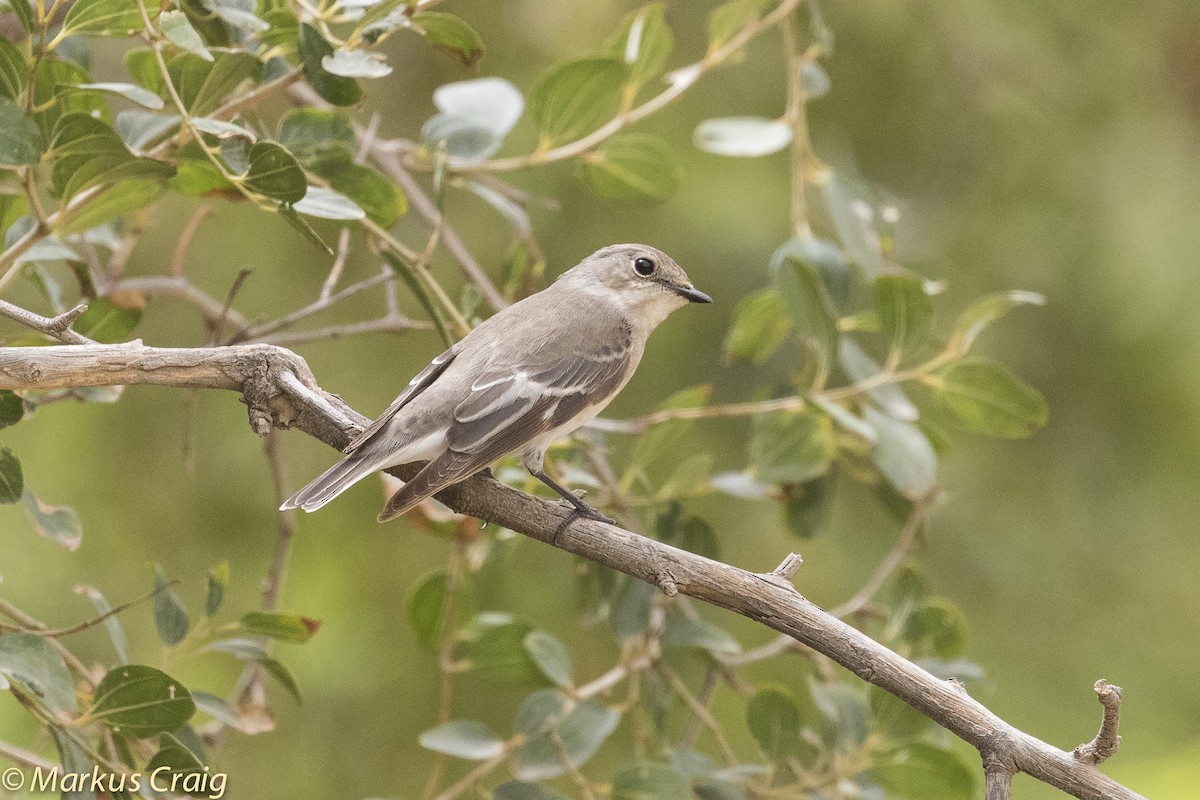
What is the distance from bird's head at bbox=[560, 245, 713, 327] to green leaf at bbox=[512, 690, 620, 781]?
3.44 ft

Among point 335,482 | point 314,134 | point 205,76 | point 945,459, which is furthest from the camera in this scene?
point 945,459

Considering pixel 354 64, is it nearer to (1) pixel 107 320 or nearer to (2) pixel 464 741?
(1) pixel 107 320

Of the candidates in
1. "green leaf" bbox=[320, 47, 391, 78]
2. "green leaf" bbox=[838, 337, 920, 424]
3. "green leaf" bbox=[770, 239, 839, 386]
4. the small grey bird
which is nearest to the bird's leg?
the small grey bird

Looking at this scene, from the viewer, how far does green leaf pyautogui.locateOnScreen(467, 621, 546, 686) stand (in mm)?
2738

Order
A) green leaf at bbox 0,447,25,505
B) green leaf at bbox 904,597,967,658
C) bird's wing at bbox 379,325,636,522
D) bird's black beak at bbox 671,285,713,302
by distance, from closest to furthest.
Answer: green leaf at bbox 0,447,25,505 < bird's wing at bbox 379,325,636,522 < green leaf at bbox 904,597,967,658 < bird's black beak at bbox 671,285,713,302

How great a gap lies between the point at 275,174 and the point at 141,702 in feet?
3.20

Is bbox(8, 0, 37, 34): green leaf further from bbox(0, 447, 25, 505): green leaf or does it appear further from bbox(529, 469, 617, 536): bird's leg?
bbox(529, 469, 617, 536): bird's leg

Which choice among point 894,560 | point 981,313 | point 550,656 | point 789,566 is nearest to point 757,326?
point 981,313

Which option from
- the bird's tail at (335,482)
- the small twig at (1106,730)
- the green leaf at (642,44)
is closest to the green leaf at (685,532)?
the bird's tail at (335,482)

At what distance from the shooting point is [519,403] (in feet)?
8.36

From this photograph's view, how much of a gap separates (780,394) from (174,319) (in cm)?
226

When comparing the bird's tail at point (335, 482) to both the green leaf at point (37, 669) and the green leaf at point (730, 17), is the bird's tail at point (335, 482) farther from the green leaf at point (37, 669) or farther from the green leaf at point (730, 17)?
the green leaf at point (730, 17)

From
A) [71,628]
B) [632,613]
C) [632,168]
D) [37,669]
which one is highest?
[632,168]

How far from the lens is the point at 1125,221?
14.2 feet
